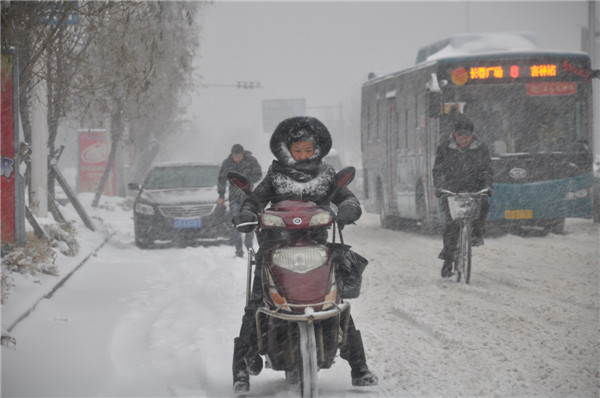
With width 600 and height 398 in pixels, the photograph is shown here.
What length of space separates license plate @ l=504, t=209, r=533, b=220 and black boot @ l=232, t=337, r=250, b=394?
39.6 ft

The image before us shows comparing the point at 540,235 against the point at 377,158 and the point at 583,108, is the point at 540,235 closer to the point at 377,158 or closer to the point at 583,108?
the point at 583,108

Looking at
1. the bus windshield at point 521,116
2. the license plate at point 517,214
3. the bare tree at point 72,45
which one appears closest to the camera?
the bare tree at point 72,45

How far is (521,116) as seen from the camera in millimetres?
16875

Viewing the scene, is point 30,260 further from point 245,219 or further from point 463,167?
point 245,219

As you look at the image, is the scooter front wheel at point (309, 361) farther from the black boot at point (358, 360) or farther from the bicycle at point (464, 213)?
the bicycle at point (464, 213)

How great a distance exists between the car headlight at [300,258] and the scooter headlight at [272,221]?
155mm

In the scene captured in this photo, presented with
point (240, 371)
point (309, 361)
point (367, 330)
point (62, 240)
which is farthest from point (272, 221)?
point (62, 240)

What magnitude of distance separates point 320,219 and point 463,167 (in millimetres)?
5932

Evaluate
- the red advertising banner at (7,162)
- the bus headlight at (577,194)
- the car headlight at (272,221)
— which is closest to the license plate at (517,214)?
the bus headlight at (577,194)

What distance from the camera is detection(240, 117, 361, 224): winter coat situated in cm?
565

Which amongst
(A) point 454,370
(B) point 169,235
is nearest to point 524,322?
(A) point 454,370

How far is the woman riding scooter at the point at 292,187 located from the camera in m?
5.64

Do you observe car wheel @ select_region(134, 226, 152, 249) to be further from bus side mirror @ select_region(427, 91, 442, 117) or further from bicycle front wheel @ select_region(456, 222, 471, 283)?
bicycle front wheel @ select_region(456, 222, 471, 283)

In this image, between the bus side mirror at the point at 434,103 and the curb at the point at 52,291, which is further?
the bus side mirror at the point at 434,103
